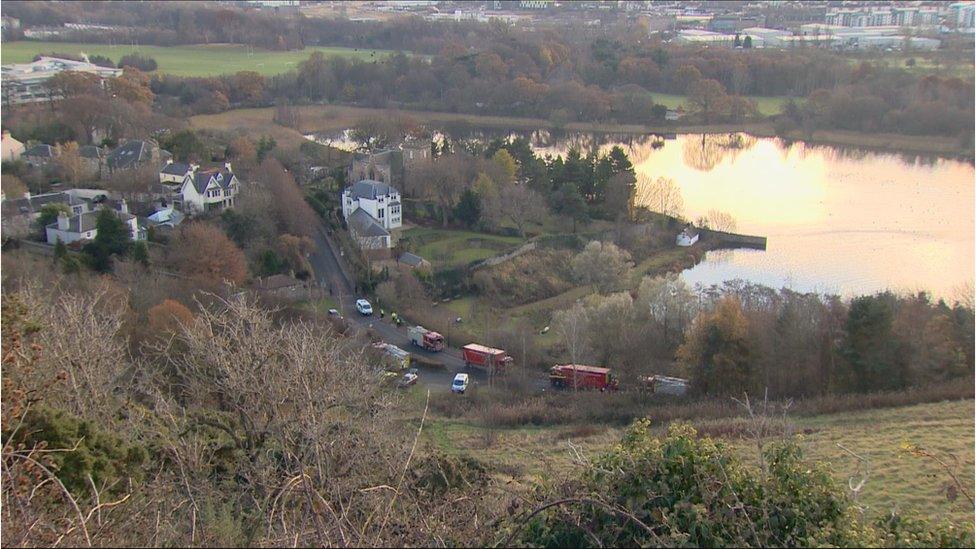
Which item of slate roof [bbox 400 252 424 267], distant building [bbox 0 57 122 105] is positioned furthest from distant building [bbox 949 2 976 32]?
distant building [bbox 0 57 122 105]

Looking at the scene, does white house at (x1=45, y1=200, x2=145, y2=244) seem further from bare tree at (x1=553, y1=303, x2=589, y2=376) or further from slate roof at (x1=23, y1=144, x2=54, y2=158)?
bare tree at (x1=553, y1=303, x2=589, y2=376)

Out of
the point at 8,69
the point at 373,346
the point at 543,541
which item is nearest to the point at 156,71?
the point at 8,69

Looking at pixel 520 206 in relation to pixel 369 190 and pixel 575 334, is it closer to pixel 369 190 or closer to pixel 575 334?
pixel 369 190

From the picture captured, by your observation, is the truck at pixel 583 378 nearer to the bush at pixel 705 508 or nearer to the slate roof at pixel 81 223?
the bush at pixel 705 508

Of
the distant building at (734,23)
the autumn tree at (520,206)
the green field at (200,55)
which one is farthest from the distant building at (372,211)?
the distant building at (734,23)

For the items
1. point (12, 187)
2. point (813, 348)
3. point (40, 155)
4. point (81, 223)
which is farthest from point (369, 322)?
point (40, 155)
